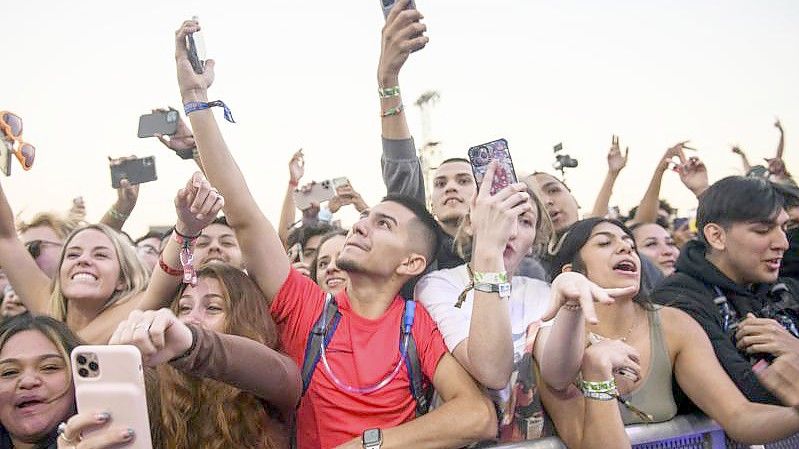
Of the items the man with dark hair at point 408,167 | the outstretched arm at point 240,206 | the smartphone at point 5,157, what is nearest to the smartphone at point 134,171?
the smartphone at point 5,157

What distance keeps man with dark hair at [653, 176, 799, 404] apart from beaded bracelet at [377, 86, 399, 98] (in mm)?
1587

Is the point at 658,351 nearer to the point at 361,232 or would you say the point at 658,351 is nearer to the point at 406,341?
the point at 406,341

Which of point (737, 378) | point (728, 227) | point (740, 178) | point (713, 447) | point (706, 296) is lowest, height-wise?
point (713, 447)

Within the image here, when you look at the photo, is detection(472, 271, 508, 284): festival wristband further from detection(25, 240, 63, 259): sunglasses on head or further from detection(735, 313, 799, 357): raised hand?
detection(25, 240, 63, 259): sunglasses on head

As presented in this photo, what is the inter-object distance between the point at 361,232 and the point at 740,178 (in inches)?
71.8

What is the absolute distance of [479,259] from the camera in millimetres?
2342

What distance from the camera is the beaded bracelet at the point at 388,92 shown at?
3.24 metres

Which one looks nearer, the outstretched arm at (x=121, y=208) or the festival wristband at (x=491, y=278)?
the festival wristband at (x=491, y=278)

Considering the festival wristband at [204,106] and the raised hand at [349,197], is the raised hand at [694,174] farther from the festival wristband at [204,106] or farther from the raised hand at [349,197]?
the festival wristband at [204,106]

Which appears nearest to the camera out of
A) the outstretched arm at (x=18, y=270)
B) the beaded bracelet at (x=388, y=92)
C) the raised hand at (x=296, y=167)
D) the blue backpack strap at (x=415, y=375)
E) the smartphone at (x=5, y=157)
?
the blue backpack strap at (x=415, y=375)

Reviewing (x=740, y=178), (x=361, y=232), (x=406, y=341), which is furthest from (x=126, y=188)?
(x=740, y=178)

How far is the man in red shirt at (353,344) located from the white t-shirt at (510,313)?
0.21 ft

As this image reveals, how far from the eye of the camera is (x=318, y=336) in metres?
2.55

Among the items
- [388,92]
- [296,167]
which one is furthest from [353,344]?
[296,167]
